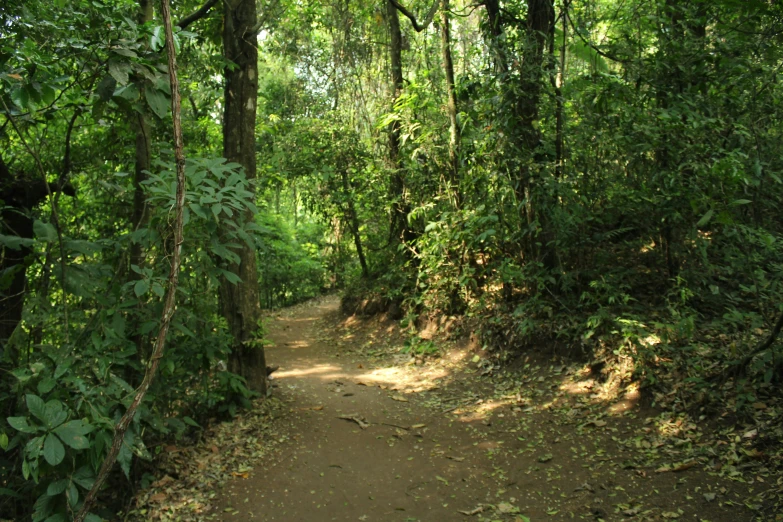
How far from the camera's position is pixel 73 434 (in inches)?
131

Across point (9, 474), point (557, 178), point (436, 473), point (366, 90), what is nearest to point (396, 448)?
point (436, 473)

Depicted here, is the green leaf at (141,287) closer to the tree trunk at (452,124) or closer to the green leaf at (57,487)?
the green leaf at (57,487)

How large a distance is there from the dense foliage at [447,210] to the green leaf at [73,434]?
0.01m

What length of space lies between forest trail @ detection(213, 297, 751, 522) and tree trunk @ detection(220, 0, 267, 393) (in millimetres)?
966

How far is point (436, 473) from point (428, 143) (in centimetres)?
567

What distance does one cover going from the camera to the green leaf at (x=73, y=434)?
3311mm

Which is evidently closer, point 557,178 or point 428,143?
point 557,178

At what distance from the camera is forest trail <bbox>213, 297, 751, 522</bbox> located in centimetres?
425

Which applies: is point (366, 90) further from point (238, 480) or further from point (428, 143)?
point (238, 480)

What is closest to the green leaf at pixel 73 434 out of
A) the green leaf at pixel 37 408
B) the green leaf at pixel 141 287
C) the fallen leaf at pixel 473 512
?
the green leaf at pixel 37 408

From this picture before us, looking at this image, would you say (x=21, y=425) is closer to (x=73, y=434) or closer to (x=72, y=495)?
(x=73, y=434)

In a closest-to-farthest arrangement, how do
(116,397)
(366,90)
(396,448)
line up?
(116,397)
(396,448)
(366,90)

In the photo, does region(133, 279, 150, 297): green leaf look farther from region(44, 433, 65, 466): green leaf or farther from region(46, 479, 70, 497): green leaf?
region(46, 479, 70, 497): green leaf

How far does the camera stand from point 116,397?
4.01m
